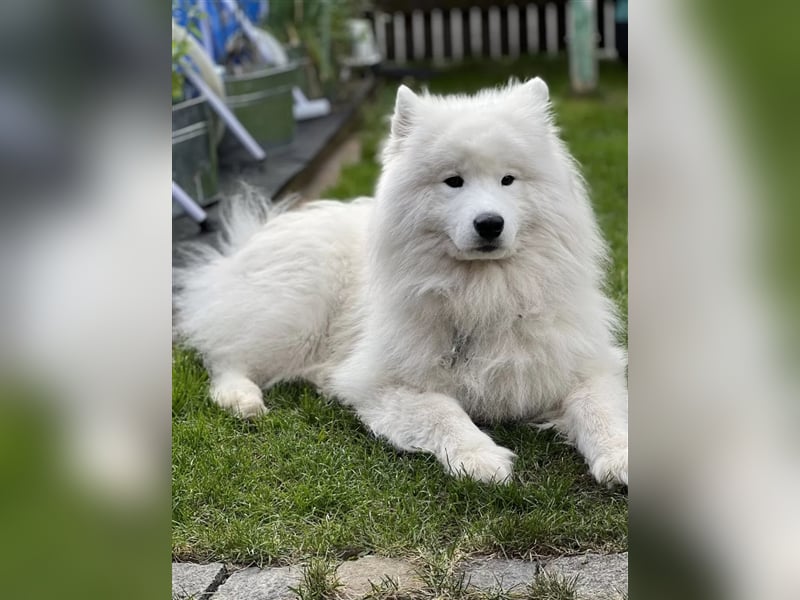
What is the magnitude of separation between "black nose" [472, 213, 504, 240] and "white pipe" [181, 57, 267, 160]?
9.01 ft

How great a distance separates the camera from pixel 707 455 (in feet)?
4.38

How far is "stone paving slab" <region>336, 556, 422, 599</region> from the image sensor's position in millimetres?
1949

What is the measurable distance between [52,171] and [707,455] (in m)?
1.00

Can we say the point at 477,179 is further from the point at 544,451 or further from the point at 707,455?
the point at 707,455

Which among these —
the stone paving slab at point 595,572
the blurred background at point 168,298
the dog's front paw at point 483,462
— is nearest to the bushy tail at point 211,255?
the dog's front paw at point 483,462

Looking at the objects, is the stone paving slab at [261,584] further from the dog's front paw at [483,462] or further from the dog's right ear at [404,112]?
the dog's right ear at [404,112]

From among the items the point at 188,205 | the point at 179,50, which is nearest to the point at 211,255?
the point at 188,205

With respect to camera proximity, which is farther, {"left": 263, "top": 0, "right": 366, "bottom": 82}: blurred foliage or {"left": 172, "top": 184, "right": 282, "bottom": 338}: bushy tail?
{"left": 263, "top": 0, "right": 366, "bottom": 82}: blurred foliage

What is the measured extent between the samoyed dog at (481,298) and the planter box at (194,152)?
173 cm

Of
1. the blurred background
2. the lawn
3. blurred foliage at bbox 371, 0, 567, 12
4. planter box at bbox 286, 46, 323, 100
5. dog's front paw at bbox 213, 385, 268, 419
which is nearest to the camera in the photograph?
the blurred background

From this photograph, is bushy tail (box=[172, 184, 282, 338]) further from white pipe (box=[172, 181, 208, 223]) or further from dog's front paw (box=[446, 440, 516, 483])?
dog's front paw (box=[446, 440, 516, 483])

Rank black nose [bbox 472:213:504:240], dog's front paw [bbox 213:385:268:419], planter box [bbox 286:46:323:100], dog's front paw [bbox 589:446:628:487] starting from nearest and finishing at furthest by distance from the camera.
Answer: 1. dog's front paw [bbox 589:446:628:487]
2. black nose [bbox 472:213:504:240]
3. dog's front paw [bbox 213:385:268:419]
4. planter box [bbox 286:46:323:100]

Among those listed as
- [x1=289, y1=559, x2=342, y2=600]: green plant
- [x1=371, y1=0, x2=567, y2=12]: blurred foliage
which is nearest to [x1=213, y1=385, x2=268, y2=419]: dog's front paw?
[x1=289, y1=559, x2=342, y2=600]: green plant

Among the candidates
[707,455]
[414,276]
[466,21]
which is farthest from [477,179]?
[466,21]
